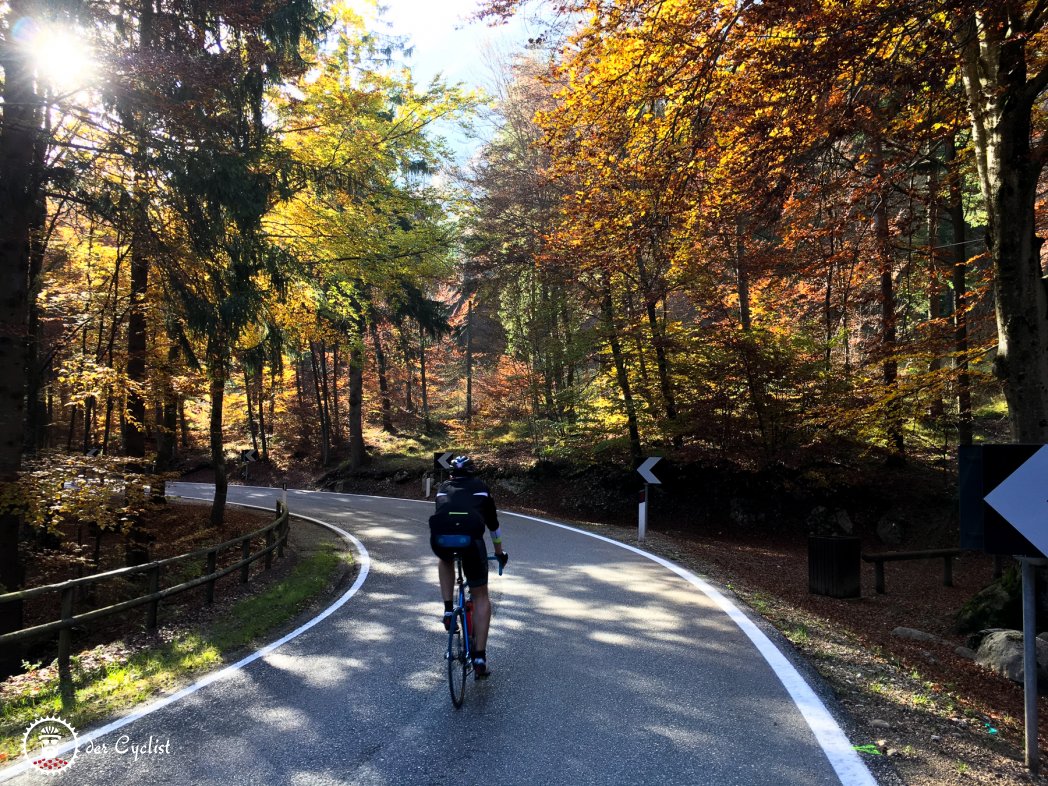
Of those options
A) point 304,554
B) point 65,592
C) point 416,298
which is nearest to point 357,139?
point 304,554

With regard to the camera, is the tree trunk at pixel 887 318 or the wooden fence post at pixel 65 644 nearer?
the wooden fence post at pixel 65 644

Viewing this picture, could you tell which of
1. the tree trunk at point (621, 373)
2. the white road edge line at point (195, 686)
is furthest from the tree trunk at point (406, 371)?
the white road edge line at point (195, 686)

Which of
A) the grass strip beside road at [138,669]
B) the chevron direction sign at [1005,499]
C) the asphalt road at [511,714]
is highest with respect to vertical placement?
the chevron direction sign at [1005,499]

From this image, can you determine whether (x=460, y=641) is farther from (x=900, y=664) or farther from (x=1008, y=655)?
(x=1008, y=655)

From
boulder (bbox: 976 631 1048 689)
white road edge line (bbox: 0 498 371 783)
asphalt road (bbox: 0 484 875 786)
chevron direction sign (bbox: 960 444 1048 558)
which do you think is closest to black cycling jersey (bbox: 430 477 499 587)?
asphalt road (bbox: 0 484 875 786)

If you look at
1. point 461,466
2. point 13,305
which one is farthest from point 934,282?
point 13,305

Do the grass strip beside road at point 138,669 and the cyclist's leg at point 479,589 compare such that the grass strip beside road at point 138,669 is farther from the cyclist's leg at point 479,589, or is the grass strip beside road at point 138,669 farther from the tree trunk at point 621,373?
the tree trunk at point 621,373

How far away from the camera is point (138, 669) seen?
567cm

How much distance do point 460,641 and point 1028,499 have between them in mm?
3903

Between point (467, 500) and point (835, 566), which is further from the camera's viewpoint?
point (835, 566)

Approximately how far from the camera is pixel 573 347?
18109 mm

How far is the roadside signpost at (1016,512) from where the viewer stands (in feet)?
11.8

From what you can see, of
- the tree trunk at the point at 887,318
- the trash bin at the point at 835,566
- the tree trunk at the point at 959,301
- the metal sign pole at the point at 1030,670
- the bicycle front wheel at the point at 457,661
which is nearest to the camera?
the metal sign pole at the point at 1030,670

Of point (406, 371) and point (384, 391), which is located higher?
point (406, 371)
